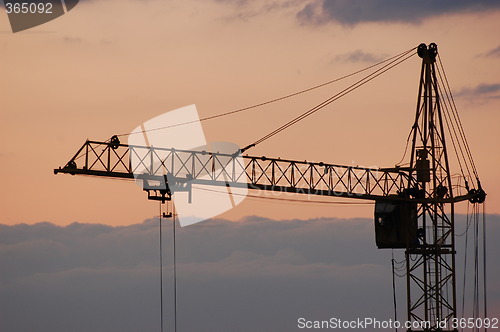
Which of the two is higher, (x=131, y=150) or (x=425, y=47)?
(x=425, y=47)

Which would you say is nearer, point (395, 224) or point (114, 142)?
point (114, 142)

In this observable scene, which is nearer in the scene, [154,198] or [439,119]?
[154,198]

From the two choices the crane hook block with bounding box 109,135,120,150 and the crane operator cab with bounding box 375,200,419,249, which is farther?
the crane operator cab with bounding box 375,200,419,249

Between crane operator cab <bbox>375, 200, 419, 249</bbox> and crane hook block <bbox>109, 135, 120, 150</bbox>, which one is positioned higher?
crane hook block <bbox>109, 135, 120, 150</bbox>

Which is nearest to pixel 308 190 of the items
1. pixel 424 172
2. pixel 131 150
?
pixel 424 172

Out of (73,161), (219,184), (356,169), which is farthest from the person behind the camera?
(356,169)

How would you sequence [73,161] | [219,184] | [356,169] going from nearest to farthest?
[73,161] < [219,184] < [356,169]

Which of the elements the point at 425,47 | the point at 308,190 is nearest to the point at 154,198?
the point at 308,190

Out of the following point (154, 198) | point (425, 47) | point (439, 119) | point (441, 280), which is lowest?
point (441, 280)

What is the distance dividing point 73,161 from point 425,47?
3046 cm

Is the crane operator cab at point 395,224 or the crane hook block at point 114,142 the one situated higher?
the crane hook block at point 114,142

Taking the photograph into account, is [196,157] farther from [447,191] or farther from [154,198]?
[447,191]

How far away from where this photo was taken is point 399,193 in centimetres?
8688

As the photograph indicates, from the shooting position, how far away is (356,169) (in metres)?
85.1
